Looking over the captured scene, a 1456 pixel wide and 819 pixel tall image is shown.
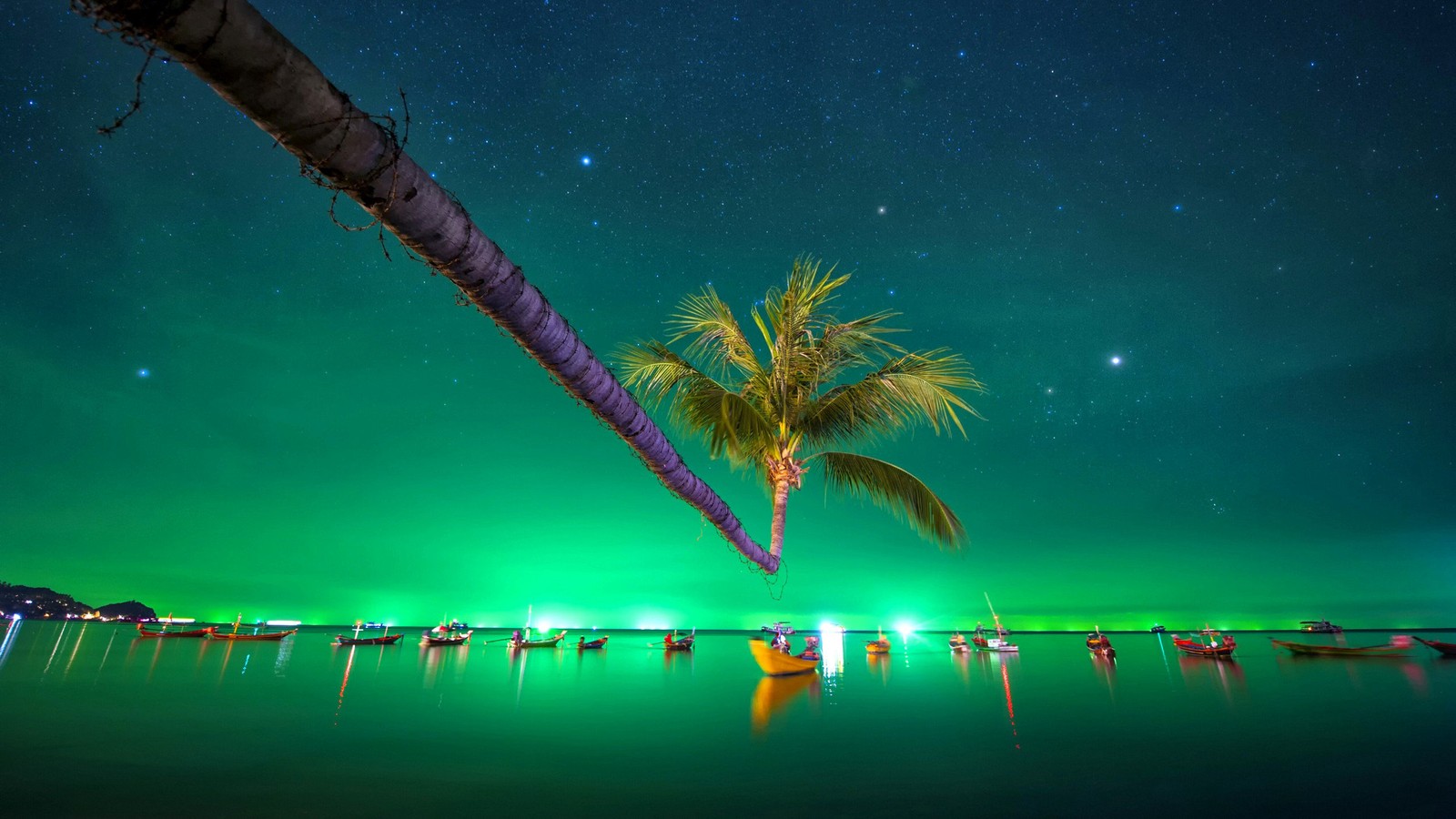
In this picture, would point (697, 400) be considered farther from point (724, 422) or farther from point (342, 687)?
point (342, 687)

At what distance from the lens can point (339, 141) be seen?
1.67m

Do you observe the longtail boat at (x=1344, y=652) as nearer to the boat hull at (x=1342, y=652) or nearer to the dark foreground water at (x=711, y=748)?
the boat hull at (x=1342, y=652)

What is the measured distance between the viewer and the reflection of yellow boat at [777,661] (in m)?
26.0

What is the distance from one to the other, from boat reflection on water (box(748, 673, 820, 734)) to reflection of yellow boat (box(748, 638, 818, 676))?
21.6 inches

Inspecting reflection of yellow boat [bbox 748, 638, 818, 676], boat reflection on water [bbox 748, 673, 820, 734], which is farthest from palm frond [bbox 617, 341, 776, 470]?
reflection of yellow boat [bbox 748, 638, 818, 676]

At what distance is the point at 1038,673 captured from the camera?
115 ft

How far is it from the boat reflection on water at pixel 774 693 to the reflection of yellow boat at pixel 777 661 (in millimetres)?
549

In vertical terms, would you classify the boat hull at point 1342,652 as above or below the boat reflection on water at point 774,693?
above

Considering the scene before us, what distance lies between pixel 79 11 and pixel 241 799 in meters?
11.3

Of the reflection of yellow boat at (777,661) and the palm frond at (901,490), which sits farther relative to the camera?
the reflection of yellow boat at (777,661)

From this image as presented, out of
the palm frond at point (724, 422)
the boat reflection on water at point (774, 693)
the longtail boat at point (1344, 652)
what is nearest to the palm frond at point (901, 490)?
the palm frond at point (724, 422)

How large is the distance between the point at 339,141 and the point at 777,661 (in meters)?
28.3

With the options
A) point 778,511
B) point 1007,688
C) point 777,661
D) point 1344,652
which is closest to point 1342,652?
point 1344,652

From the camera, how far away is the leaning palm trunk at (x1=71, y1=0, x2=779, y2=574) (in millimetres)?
1319
